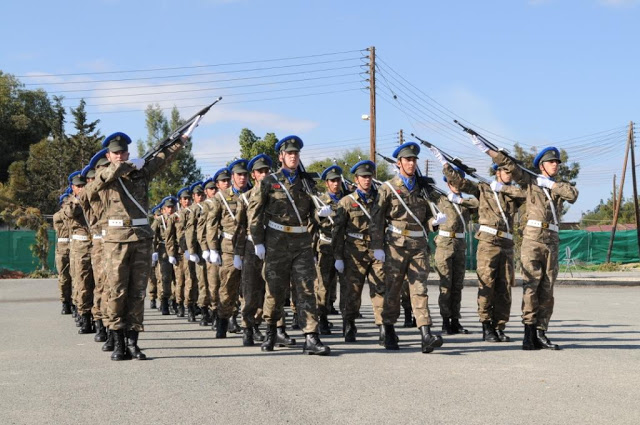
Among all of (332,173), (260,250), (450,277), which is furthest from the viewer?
(332,173)

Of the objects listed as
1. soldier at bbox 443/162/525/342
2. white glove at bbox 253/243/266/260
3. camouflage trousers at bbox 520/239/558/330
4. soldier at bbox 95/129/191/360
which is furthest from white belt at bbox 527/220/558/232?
soldier at bbox 95/129/191/360

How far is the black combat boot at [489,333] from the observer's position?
9570 millimetres

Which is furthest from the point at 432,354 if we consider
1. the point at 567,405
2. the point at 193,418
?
the point at 193,418

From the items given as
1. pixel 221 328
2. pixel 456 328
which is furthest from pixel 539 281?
pixel 221 328

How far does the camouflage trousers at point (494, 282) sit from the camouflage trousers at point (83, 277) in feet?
18.8

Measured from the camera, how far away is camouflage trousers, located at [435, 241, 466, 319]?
10.6 m

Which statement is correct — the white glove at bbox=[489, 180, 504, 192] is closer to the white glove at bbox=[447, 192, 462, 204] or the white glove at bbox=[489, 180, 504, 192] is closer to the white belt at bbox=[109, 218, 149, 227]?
the white glove at bbox=[447, 192, 462, 204]

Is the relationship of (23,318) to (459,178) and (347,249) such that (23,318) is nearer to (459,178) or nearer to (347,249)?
(347,249)

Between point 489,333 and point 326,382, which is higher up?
point 489,333

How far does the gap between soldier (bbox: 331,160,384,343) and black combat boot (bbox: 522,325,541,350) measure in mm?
1934

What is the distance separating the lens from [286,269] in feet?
28.9

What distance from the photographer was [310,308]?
28.1ft

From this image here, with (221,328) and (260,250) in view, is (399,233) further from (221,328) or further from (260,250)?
(221,328)

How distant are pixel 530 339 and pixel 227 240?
14.4ft
